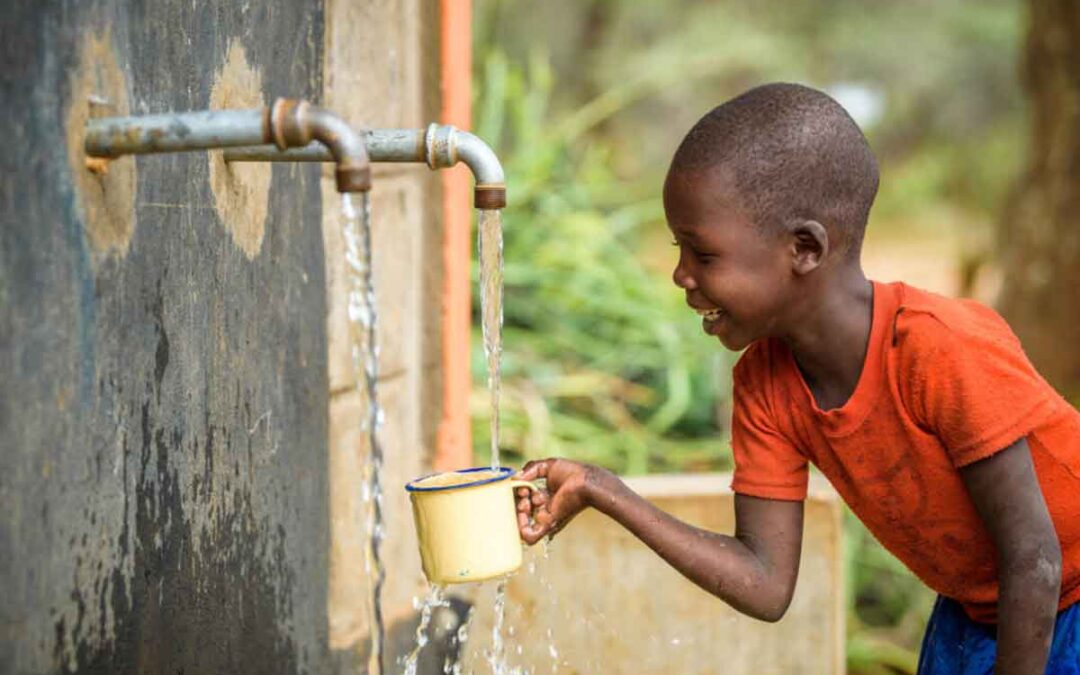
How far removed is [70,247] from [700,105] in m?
11.7

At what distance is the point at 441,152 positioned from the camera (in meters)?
1.82

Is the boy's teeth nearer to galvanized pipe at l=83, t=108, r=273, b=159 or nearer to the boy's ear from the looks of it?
the boy's ear

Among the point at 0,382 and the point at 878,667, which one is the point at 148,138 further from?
the point at 878,667

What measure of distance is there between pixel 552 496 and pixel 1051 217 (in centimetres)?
496

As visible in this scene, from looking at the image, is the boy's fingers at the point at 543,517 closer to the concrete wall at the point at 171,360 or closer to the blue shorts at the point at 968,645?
the concrete wall at the point at 171,360

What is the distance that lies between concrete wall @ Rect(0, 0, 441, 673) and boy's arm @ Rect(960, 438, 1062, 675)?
1.12 m

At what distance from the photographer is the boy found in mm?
1985

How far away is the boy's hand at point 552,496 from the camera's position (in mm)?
2037

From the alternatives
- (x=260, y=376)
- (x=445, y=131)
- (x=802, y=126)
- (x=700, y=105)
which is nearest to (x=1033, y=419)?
(x=802, y=126)

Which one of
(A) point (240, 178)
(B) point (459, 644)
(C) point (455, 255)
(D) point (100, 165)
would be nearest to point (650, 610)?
(B) point (459, 644)

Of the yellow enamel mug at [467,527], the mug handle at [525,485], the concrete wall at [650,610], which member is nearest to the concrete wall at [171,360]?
the yellow enamel mug at [467,527]

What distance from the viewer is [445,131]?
1813mm

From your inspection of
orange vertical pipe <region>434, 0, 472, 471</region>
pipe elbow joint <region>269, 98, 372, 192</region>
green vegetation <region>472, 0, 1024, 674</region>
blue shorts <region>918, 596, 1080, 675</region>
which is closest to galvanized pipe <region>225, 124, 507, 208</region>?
pipe elbow joint <region>269, 98, 372, 192</region>

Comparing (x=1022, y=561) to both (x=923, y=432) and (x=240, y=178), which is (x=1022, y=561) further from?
(x=240, y=178)
